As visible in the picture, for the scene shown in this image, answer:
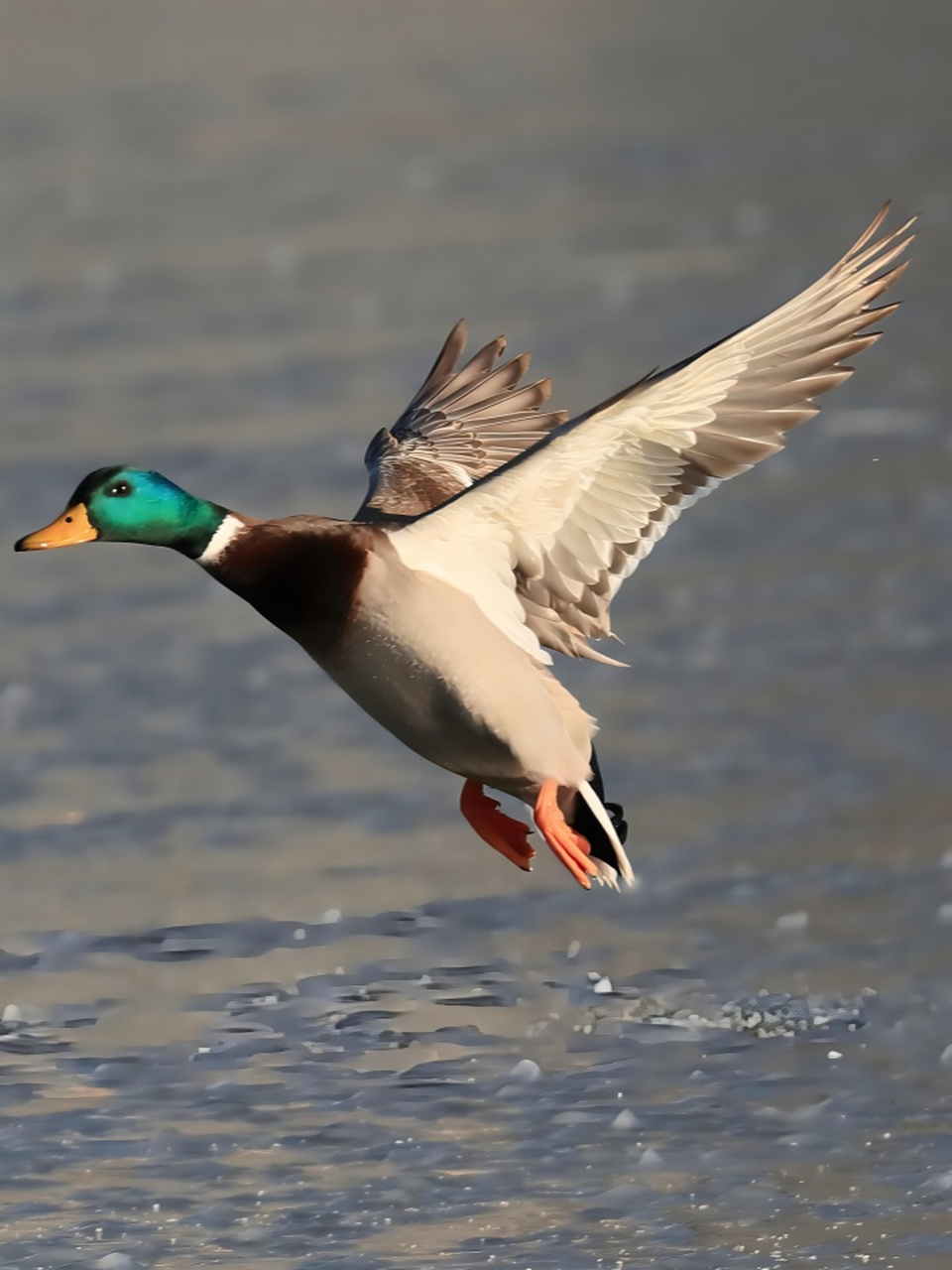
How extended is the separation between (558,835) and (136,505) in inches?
41.7

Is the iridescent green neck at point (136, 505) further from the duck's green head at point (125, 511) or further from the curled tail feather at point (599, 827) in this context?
the curled tail feather at point (599, 827)

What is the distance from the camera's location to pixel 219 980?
6582 millimetres

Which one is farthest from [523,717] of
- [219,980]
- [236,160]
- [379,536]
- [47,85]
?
[47,85]

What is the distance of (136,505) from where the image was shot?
564 cm

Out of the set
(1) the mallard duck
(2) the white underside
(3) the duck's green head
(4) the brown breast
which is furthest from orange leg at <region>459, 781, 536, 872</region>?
(3) the duck's green head

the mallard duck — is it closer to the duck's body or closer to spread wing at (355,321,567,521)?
the duck's body

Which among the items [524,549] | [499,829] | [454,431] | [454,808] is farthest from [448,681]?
[454,808]

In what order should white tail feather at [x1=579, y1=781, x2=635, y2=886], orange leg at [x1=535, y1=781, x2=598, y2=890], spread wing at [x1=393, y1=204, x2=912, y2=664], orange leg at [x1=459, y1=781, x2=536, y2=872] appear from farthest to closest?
1. orange leg at [x1=459, y1=781, x2=536, y2=872]
2. white tail feather at [x1=579, y1=781, x2=635, y2=886]
3. orange leg at [x1=535, y1=781, x2=598, y2=890]
4. spread wing at [x1=393, y1=204, x2=912, y2=664]

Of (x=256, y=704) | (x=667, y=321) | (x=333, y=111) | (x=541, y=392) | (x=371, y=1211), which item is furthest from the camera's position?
(x=333, y=111)

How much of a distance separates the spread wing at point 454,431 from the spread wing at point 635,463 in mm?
914

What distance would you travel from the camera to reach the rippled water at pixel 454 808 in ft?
17.9

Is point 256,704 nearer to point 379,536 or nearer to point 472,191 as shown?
point 379,536

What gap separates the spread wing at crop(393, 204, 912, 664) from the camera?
5191 millimetres

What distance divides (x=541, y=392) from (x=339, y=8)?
13301 millimetres
